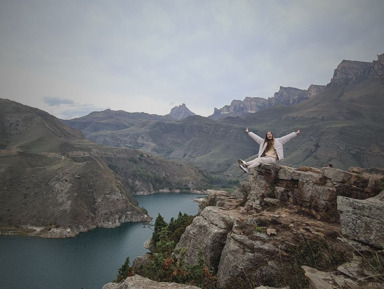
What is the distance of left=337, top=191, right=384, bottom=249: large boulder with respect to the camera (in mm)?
8883

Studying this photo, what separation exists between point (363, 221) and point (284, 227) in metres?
6.31

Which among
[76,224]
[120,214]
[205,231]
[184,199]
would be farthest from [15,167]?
[205,231]

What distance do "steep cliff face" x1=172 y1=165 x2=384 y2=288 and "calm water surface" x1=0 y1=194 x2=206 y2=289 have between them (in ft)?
203

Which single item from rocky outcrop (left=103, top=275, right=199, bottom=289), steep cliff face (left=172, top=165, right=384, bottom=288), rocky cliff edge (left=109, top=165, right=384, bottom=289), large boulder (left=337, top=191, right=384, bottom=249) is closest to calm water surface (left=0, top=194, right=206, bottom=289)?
steep cliff face (left=172, top=165, right=384, bottom=288)

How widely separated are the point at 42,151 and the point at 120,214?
250 ft

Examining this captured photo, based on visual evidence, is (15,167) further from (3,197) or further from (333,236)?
(333,236)

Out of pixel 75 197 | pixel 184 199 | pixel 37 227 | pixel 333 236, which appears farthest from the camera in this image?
pixel 184 199

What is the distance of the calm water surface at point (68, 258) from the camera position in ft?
218

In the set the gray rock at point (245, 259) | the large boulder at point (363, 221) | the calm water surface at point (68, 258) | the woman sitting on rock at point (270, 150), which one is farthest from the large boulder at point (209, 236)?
the calm water surface at point (68, 258)

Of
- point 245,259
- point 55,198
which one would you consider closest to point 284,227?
point 245,259

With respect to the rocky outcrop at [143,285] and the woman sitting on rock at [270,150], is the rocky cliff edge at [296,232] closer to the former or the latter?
the woman sitting on rock at [270,150]

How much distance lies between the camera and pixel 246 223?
16.0 metres

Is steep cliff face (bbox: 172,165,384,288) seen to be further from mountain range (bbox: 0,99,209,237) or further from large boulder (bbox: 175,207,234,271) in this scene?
mountain range (bbox: 0,99,209,237)

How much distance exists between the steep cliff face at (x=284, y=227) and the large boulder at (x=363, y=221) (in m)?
0.03
